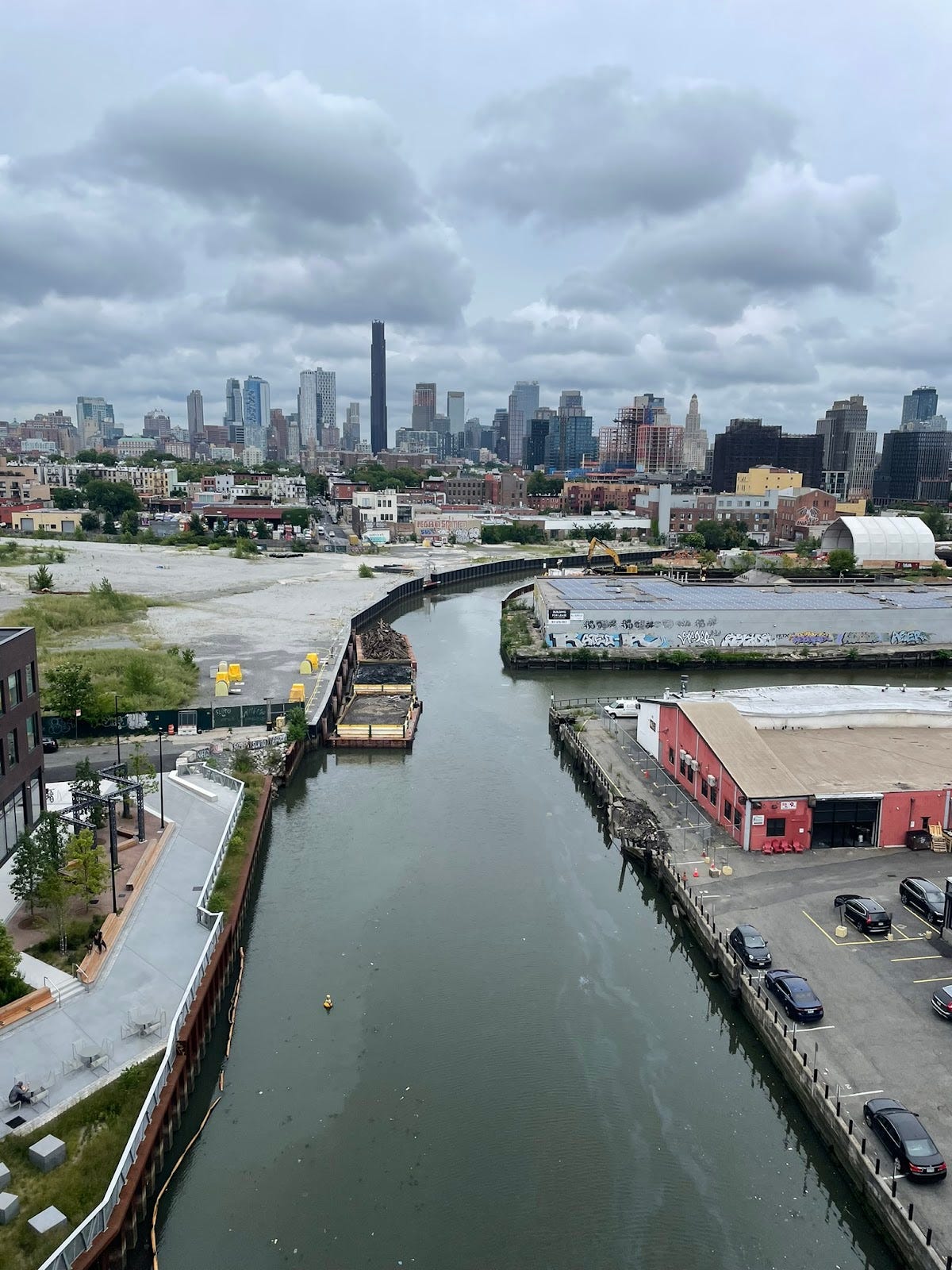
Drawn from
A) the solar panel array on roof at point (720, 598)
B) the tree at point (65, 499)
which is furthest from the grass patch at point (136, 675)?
the tree at point (65, 499)

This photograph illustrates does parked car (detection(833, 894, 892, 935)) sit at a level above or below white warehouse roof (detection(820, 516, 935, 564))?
below

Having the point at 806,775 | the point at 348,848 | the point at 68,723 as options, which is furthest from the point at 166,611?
the point at 806,775

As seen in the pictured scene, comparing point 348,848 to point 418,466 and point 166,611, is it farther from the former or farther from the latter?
point 418,466

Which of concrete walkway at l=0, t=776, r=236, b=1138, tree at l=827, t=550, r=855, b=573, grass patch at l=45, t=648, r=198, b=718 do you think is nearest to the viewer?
concrete walkway at l=0, t=776, r=236, b=1138

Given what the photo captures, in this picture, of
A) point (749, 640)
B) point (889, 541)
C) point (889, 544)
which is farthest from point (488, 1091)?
point (889, 541)

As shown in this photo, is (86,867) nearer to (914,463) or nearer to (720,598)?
(720,598)

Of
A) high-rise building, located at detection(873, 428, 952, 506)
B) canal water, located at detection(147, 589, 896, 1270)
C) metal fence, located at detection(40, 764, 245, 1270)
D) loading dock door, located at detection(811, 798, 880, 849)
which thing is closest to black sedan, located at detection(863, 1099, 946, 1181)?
canal water, located at detection(147, 589, 896, 1270)

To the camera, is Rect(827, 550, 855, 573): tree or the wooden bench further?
Rect(827, 550, 855, 573): tree

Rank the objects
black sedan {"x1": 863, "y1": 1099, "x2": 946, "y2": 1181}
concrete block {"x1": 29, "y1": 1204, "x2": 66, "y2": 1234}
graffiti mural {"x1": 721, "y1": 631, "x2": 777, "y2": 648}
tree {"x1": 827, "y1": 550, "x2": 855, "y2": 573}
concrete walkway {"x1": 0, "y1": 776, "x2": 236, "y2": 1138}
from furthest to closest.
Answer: tree {"x1": 827, "y1": 550, "x2": 855, "y2": 573}
graffiti mural {"x1": 721, "y1": 631, "x2": 777, "y2": 648}
concrete walkway {"x1": 0, "y1": 776, "x2": 236, "y2": 1138}
black sedan {"x1": 863, "y1": 1099, "x2": 946, "y2": 1181}
concrete block {"x1": 29, "y1": 1204, "x2": 66, "y2": 1234}

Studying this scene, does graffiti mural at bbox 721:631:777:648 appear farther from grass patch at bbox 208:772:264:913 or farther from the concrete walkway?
the concrete walkway

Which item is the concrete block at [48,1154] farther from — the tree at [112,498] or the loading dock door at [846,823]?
the tree at [112,498]
